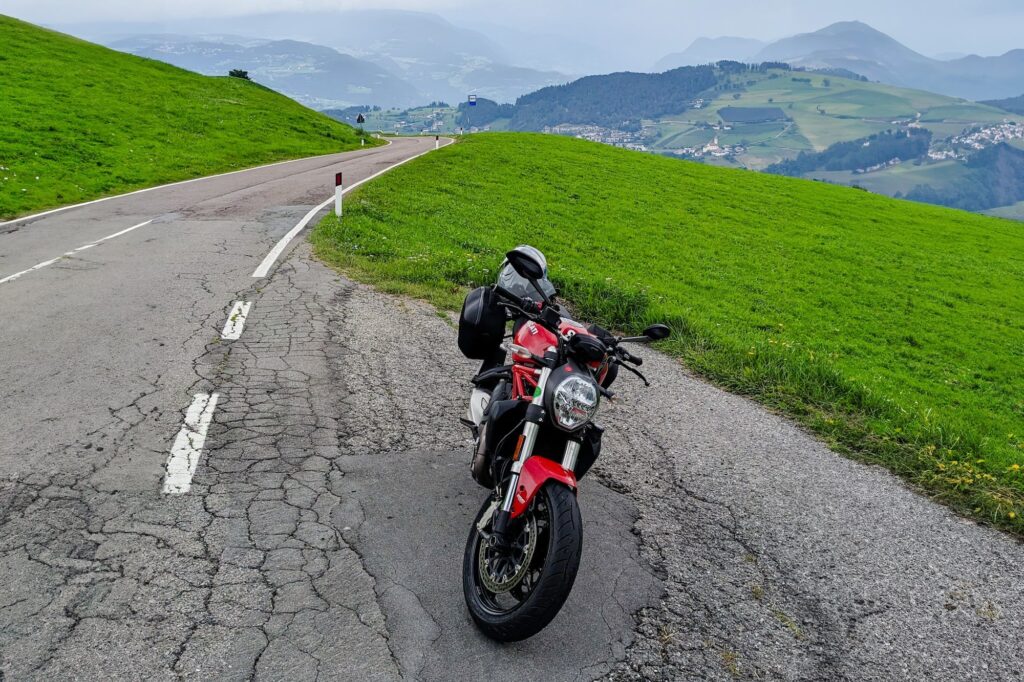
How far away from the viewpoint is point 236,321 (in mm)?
8047

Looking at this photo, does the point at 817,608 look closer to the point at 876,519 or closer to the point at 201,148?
the point at 876,519

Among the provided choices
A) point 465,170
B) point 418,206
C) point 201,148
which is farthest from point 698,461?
point 201,148

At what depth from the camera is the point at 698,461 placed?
600cm

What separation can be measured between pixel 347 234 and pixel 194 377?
23.4ft

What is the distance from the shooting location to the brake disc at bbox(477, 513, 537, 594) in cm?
348

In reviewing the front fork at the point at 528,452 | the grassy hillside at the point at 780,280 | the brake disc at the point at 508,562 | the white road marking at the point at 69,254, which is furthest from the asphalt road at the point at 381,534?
the white road marking at the point at 69,254

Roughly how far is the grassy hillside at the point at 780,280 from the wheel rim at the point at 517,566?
409cm

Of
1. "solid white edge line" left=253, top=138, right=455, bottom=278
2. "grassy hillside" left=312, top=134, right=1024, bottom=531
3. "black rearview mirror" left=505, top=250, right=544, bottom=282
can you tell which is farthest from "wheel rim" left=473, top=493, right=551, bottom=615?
"solid white edge line" left=253, top=138, right=455, bottom=278

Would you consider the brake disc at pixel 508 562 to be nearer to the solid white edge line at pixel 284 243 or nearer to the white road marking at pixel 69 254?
the solid white edge line at pixel 284 243

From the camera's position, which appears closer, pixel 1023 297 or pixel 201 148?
pixel 1023 297

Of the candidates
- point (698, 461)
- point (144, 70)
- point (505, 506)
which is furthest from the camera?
point (144, 70)

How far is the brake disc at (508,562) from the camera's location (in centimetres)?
348

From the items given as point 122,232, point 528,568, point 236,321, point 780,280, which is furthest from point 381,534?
point 780,280

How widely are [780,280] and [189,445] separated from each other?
600 inches
